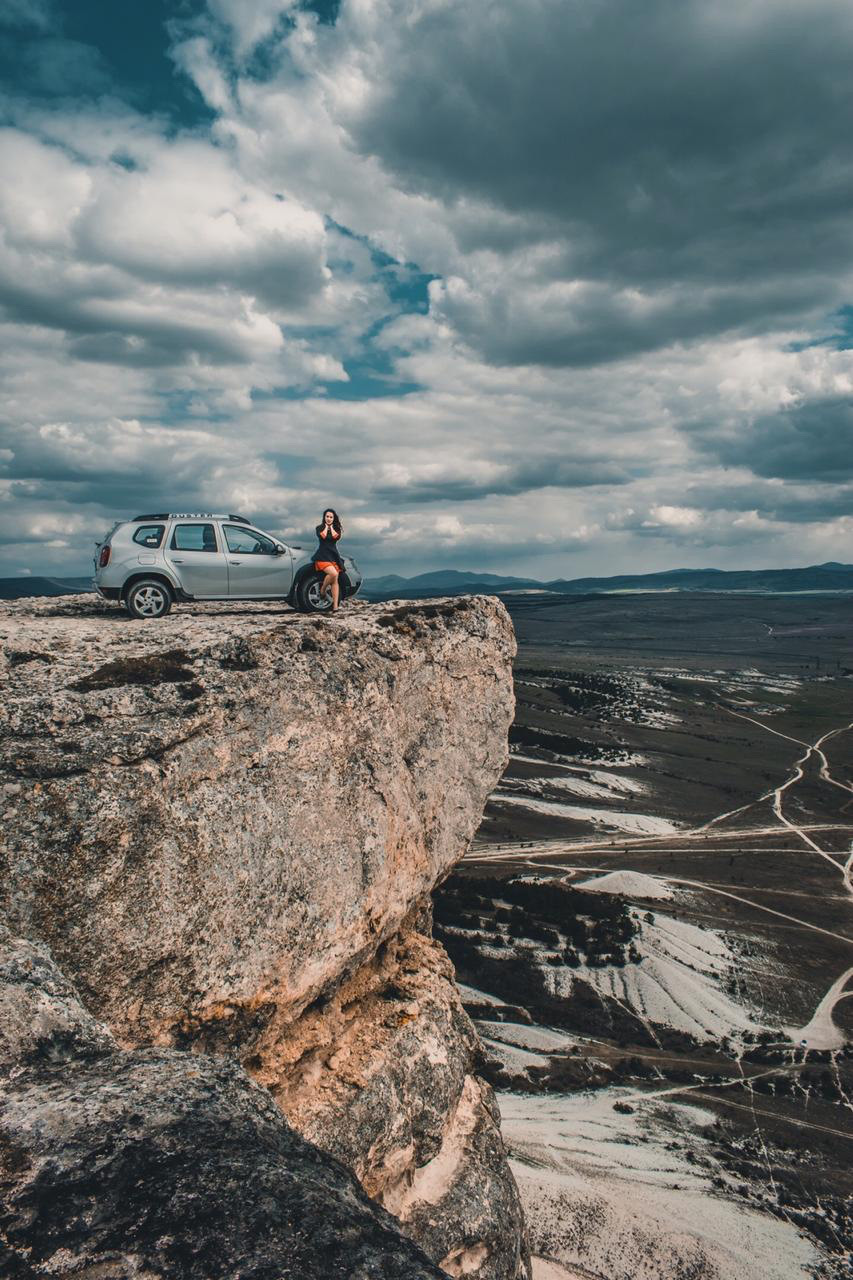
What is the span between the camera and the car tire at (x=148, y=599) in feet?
52.6

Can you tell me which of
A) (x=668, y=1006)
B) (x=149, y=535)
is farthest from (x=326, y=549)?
(x=668, y=1006)

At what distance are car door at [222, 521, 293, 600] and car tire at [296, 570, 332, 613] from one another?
382 millimetres

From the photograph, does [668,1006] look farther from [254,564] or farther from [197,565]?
[197,565]

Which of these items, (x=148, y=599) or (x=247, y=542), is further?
(x=247, y=542)

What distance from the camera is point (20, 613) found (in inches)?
650

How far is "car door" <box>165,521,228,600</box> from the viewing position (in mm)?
16516

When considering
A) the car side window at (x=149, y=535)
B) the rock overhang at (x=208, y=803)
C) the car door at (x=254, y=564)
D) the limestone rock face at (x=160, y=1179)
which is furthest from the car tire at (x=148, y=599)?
the limestone rock face at (x=160, y=1179)

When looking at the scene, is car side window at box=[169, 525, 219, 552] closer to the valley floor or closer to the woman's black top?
the woman's black top

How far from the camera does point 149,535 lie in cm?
1631

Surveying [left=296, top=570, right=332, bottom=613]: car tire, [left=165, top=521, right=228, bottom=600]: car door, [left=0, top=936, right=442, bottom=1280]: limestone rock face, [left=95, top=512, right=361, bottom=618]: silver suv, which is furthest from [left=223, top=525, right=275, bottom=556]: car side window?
[left=0, top=936, right=442, bottom=1280]: limestone rock face

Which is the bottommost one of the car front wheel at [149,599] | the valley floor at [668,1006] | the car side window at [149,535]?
the valley floor at [668,1006]

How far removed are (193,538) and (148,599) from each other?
5.86ft

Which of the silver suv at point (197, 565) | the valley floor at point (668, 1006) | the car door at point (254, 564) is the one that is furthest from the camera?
the valley floor at point (668, 1006)

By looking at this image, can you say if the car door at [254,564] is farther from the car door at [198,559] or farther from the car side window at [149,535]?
the car side window at [149,535]
